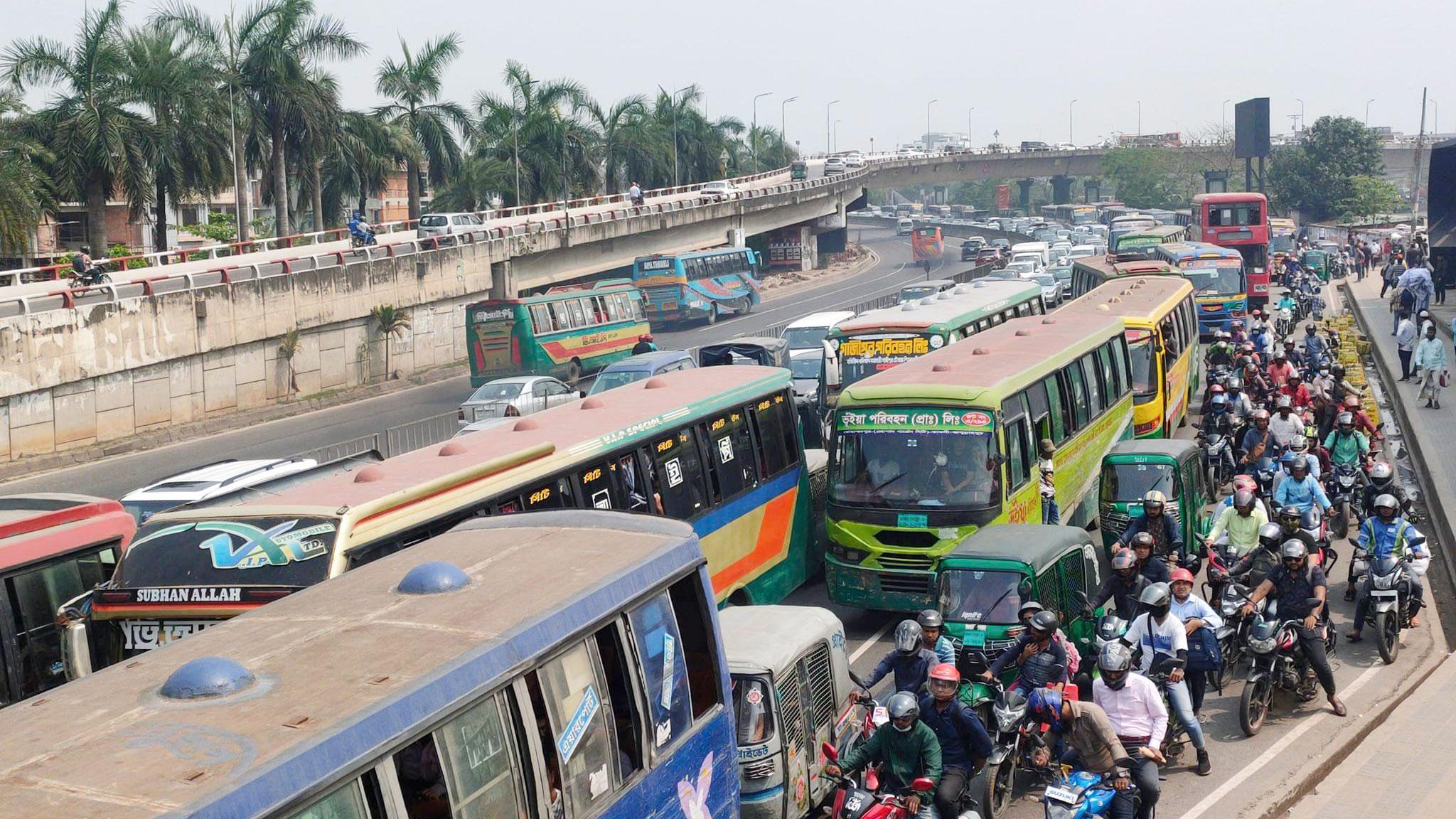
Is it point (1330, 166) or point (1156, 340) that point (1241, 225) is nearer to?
point (1156, 340)

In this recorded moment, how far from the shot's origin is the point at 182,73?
134 ft

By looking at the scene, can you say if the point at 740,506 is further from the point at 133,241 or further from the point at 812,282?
the point at 812,282

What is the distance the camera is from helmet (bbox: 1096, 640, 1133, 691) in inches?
350

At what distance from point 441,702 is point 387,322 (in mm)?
35756

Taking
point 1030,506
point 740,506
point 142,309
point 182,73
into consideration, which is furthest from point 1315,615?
point 182,73

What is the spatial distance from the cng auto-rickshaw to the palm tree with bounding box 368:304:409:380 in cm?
3154

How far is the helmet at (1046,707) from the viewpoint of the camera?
9.16m

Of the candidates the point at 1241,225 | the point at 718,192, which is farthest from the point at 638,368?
the point at 718,192

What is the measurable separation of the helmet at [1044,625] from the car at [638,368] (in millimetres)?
15425

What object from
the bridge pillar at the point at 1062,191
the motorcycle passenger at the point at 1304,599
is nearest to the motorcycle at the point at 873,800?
the motorcycle passenger at the point at 1304,599

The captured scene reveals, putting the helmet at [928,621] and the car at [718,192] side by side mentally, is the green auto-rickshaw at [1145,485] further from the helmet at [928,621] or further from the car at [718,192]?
the car at [718,192]

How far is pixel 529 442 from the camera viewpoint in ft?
38.9

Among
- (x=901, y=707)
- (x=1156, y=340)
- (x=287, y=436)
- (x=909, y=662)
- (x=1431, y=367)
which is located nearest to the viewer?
(x=901, y=707)

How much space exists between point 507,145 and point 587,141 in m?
4.80
